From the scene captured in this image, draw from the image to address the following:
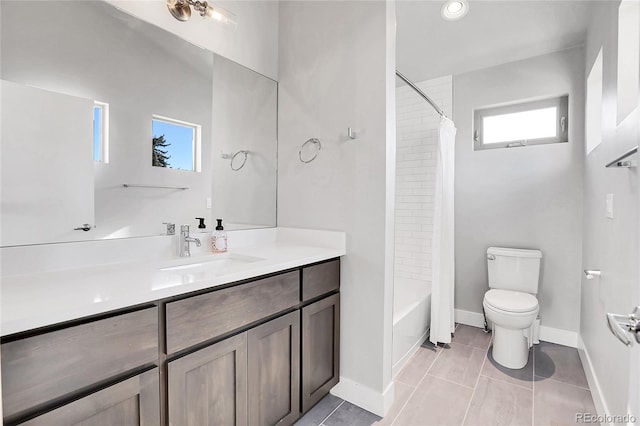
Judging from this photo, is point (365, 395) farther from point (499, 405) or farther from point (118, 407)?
point (118, 407)

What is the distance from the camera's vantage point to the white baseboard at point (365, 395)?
5.76 ft

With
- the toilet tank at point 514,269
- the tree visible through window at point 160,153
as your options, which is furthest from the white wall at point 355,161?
the toilet tank at point 514,269

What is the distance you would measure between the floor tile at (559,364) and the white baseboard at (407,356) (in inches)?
31.6

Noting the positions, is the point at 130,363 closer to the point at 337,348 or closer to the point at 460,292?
the point at 337,348

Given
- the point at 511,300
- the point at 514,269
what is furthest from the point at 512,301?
the point at 514,269

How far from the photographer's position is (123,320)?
3.07ft

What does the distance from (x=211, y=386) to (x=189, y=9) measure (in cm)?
185

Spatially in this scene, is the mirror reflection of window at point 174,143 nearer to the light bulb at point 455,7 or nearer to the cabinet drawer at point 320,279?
the cabinet drawer at point 320,279

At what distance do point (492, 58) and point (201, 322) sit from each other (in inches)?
123

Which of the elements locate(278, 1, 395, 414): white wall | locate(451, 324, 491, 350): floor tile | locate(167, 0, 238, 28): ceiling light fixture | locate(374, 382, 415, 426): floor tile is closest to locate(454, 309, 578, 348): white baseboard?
locate(451, 324, 491, 350): floor tile

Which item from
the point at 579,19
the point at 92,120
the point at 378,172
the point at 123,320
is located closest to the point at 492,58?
the point at 579,19

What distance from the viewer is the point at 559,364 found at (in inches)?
90.6

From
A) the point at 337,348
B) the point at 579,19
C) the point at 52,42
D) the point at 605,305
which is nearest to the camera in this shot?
the point at 52,42

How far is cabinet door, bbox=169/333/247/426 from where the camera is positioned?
3.54 feet
